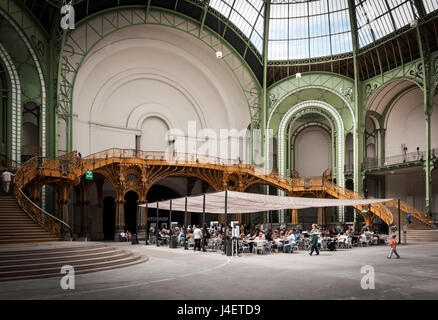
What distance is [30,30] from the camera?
3169 centimetres

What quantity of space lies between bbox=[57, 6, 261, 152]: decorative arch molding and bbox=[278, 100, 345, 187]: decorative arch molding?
314 cm

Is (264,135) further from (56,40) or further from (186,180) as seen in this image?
(56,40)

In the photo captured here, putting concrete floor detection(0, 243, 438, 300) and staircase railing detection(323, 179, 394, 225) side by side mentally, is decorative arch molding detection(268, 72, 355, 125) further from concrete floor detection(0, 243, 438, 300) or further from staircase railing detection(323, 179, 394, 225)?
concrete floor detection(0, 243, 438, 300)

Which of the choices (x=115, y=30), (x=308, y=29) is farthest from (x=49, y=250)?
(x=308, y=29)

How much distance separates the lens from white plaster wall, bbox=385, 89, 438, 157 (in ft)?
140

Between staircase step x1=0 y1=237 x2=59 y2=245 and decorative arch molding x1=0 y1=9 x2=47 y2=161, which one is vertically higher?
decorative arch molding x1=0 y1=9 x2=47 y2=161

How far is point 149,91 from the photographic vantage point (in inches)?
1631

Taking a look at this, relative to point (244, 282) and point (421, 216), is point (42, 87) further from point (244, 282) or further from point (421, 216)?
point (421, 216)

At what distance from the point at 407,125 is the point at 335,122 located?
716 centimetres

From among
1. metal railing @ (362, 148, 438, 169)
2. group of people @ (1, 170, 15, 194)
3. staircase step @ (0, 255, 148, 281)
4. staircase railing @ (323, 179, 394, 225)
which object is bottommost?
staircase step @ (0, 255, 148, 281)

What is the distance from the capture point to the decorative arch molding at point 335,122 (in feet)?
143

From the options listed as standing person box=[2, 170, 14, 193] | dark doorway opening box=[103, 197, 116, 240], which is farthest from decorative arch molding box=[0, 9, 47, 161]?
dark doorway opening box=[103, 197, 116, 240]

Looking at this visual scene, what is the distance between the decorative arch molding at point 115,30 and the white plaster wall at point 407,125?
1371 cm
